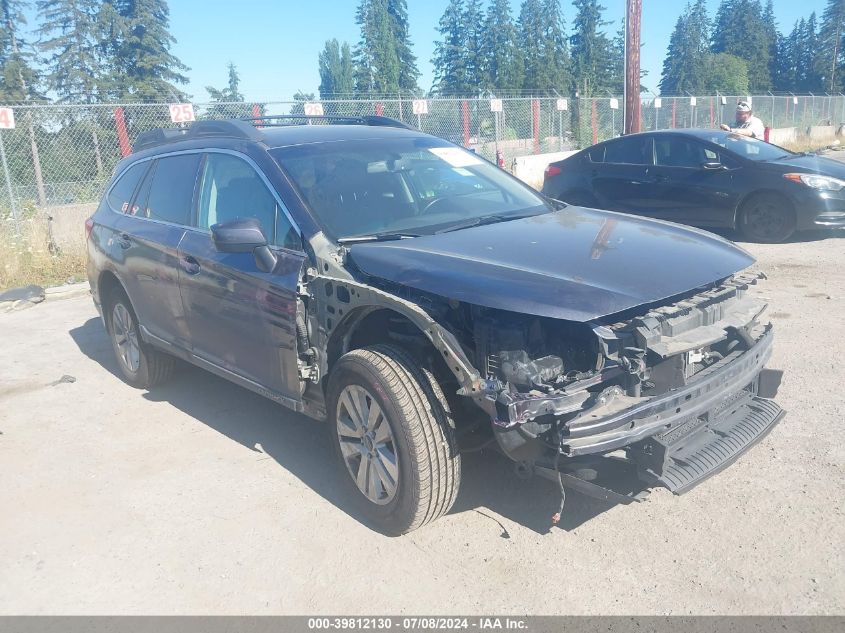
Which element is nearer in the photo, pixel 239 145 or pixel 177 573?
pixel 177 573

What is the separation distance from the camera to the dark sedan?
927cm

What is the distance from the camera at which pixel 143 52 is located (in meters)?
36.5

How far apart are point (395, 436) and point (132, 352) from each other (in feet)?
11.2

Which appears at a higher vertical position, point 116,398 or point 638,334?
point 638,334

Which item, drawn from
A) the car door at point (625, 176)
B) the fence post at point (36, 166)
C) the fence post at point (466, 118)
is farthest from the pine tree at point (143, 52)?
the car door at point (625, 176)

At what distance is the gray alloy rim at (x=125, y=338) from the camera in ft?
18.8

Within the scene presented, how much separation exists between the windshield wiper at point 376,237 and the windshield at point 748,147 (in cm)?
750

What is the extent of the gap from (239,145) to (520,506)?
263 centimetres

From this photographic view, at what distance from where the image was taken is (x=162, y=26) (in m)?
37.3

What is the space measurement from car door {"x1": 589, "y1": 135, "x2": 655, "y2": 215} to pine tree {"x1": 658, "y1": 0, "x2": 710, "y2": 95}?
71509mm

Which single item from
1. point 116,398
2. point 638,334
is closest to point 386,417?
point 638,334

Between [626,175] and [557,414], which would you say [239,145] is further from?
[626,175]

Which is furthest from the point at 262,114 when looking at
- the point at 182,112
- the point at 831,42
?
the point at 831,42

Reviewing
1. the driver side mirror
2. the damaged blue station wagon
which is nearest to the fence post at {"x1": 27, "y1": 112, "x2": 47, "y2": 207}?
the damaged blue station wagon
